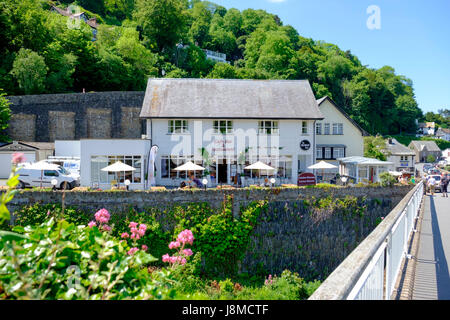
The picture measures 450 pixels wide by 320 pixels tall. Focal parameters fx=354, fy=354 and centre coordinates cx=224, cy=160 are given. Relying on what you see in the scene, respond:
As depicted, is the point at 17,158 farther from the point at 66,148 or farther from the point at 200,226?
the point at 66,148

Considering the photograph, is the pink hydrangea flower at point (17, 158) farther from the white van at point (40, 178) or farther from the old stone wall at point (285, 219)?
the white van at point (40, 178)

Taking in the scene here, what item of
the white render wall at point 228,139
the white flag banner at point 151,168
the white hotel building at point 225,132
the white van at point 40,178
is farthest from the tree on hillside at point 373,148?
the white van at point 40,178

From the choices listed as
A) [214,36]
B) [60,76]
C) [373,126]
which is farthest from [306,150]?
[214,36]

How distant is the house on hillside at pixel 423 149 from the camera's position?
90.9 meters

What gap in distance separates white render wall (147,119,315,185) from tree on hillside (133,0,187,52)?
150 ft

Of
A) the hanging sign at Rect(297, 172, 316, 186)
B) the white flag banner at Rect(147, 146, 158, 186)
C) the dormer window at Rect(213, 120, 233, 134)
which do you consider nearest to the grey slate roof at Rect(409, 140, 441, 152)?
the dormer window at Rect(213, 120, 233, 134)

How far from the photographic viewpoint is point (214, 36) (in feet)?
310

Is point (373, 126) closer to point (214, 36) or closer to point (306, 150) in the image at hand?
point (214, 36)

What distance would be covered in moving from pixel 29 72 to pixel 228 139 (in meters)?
27.5

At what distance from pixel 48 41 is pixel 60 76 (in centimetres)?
736

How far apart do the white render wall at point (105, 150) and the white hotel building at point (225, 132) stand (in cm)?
46

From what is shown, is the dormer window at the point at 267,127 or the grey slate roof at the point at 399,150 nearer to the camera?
the dormer window at the point at 267,127

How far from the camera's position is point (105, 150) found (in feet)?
75.3

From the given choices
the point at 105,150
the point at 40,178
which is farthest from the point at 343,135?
the point at 40,178
